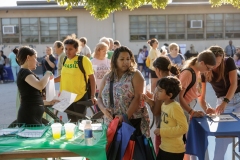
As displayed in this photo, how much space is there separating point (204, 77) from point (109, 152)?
6.42 ft

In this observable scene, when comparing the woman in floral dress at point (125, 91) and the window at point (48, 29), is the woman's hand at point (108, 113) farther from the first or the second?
the window at point (48, 29)

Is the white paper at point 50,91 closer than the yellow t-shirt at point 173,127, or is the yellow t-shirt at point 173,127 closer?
the yellow t-shirt at point 173,127

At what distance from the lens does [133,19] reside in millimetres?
21359

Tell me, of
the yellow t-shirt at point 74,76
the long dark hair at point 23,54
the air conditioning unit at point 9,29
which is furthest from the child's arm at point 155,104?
the air conditioning unit at point 9,29

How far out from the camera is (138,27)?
70.3 ft

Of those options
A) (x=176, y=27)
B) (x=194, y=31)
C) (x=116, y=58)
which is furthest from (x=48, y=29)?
(x=116, y=58)

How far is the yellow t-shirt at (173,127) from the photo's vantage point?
3.51 metres

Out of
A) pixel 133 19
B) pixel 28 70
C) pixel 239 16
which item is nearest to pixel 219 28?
pixel 239 16

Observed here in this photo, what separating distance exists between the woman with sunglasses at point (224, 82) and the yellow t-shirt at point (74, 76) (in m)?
1.92

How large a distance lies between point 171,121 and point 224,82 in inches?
53.4

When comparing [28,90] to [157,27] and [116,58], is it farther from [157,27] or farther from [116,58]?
[157,27]

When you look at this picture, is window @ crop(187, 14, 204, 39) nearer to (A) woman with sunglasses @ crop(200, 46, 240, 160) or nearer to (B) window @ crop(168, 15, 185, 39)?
(B) window @ crop(168, 15, 185, 39)

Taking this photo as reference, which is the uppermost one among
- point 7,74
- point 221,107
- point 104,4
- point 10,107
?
point 104,4

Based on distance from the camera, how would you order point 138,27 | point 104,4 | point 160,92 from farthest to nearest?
point 138,27, point 104,4, point 160,92
